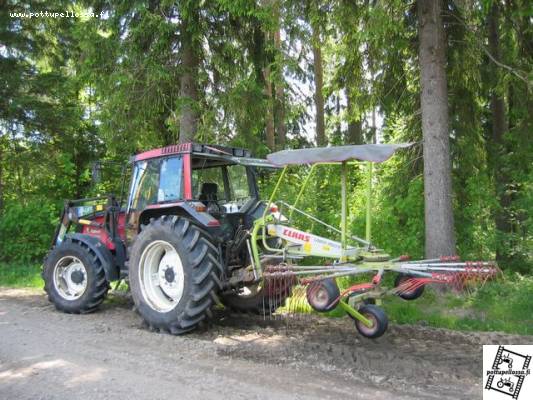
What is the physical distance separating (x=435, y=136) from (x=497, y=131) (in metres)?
5.57

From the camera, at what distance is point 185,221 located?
6.79 m

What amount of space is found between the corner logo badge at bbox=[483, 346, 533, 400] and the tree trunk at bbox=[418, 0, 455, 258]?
319 centimetres

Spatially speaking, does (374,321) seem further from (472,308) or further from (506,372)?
(472,308)

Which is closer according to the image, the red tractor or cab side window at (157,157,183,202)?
the red tractor

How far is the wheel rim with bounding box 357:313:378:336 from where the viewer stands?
5.58 meters

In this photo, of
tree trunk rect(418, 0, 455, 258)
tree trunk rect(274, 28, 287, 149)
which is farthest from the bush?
tree trunk rect(418, 0, 455, 258)

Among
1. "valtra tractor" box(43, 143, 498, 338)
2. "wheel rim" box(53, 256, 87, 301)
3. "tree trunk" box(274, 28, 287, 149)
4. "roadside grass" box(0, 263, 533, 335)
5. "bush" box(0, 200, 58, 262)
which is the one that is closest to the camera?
"valtra tractor" box(43, 143, 498, 338)

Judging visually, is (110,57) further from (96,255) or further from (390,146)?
(390,146)

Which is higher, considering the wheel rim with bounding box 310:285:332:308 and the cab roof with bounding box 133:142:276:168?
the cab roof with bounding box 133:142:276:168

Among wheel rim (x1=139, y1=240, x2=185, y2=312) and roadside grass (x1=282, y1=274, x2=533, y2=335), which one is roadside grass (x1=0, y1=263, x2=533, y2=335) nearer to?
roadside grass (x1=282, y1=274, x2=533, y2=335)

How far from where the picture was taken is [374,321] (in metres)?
5.58

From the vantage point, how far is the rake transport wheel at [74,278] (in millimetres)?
8055

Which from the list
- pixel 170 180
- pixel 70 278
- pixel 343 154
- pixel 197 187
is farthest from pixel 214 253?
pixel 70 278

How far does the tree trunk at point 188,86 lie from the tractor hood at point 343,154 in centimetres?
569
